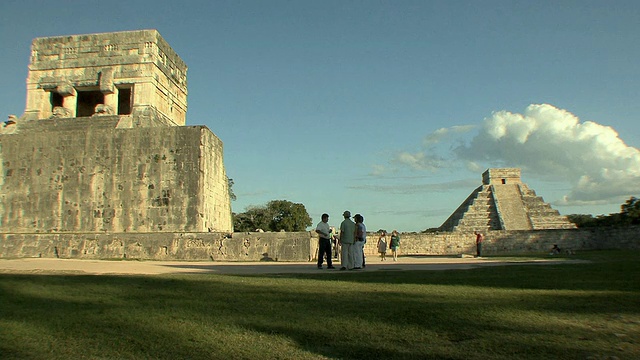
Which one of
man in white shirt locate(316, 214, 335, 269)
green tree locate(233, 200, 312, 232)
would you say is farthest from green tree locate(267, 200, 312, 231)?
man in white shirt locate(316, 214, 335, 269)

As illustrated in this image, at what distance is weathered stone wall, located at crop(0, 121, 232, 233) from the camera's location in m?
16.4

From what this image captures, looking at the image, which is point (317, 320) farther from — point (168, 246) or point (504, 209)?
point (504, 209)

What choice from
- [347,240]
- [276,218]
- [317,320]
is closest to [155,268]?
[347,240]

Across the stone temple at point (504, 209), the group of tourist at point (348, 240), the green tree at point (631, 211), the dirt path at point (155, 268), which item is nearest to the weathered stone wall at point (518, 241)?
the stone temple at point (504, 209)

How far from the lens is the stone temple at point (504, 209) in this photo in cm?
3456

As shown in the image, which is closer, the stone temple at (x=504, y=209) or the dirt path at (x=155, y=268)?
the dirt path at (x=155, y=268)

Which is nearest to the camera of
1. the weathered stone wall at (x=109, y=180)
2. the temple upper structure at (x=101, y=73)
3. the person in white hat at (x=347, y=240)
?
the person in white hat at (x=347, y=240)

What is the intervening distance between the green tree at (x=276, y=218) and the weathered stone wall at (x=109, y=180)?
1391 inches

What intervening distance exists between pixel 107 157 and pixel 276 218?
123 feet

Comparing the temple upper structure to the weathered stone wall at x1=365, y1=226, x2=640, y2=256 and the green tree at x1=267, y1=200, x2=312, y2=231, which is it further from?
the green tree at x1=267, y1=200, x2=312, y2=231

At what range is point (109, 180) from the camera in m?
16.8

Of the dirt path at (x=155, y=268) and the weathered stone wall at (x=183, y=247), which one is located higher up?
the weathered stone wall at (x=183, y=247)

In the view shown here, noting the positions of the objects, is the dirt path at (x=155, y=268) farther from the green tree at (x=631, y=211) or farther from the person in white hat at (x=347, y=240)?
the green tree at (x=631, y=211)

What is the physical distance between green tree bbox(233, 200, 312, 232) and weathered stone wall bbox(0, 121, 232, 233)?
35.3 metres
